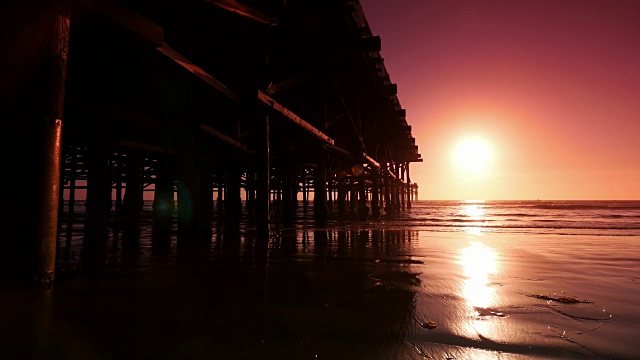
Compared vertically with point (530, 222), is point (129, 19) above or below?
above

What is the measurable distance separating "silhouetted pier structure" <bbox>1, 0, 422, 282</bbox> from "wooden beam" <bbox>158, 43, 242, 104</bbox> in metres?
0.03

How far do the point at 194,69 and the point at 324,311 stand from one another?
3.45m

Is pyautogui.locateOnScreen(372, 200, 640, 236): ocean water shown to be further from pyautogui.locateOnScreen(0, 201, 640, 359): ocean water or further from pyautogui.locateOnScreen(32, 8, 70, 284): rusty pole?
pyautogui.locateOnScreen(32, 8, 70, 284): rusty pole

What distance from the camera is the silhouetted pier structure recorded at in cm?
229

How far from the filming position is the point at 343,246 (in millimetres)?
5184

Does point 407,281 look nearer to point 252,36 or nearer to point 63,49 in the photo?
point 63,49

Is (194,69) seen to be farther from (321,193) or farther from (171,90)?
(321,193)

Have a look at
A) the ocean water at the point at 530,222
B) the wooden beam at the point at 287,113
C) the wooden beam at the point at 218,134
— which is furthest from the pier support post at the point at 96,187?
the ocean water at the point at 530,222

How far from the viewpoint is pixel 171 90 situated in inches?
198

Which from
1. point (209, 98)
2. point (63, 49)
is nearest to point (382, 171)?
point (209, 98)

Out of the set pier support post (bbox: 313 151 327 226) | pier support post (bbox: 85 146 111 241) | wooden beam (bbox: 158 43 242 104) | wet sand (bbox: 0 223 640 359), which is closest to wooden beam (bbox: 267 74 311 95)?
wooden beam (bbox: 158 43 242 104)

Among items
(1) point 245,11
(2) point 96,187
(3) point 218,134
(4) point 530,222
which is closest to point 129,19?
(1) point 245,11


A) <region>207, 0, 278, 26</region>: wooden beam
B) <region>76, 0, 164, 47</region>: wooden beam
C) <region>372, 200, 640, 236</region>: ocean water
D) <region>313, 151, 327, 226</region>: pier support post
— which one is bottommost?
<region>372, 200, 640, 236</region>: ocean water

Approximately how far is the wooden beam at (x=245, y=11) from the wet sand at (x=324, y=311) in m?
3.24
